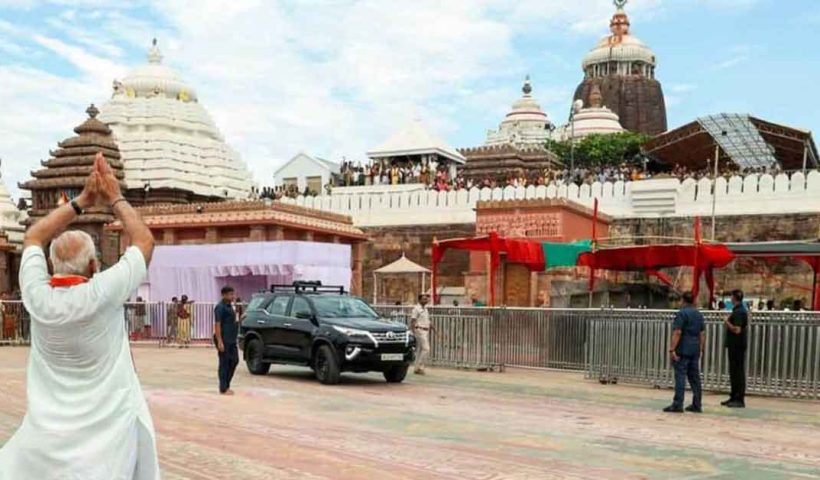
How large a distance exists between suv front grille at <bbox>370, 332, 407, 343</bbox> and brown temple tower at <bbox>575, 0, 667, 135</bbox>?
55708 millimetres

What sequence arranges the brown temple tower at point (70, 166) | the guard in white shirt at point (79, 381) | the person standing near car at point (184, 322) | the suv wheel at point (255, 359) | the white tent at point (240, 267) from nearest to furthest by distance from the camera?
the guard in white shirt at point (79, 381), the suv wheel at point (255, 359), the white tent at point (240, 267), the person standing near car at point (184, 322), the brown temple tower at point (70, 166)

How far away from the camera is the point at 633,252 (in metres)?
17.8

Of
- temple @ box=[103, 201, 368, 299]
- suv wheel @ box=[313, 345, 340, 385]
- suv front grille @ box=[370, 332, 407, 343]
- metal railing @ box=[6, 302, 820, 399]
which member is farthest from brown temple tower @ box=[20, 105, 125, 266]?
suv front grille @ box=[370, 332, 407, 343]

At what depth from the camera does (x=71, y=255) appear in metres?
3.95

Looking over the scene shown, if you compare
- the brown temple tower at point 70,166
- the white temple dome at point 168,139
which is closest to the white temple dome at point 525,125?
the white temple dome at point 168,139

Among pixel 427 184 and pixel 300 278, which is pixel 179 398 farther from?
pixel 427 184

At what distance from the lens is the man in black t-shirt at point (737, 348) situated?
12.6 m

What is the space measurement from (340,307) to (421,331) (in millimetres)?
1976

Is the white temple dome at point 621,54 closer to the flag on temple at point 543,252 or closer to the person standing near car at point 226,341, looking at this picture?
the flag on temple at point 543,252

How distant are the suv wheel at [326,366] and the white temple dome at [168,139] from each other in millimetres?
28386

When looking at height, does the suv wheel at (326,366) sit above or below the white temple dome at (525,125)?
below

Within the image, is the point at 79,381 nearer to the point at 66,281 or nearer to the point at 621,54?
the point at 66,281

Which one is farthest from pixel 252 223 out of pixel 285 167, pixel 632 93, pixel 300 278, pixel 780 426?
pixel 632 93

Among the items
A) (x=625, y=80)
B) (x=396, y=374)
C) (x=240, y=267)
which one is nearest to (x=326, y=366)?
(x=396, y=374)
